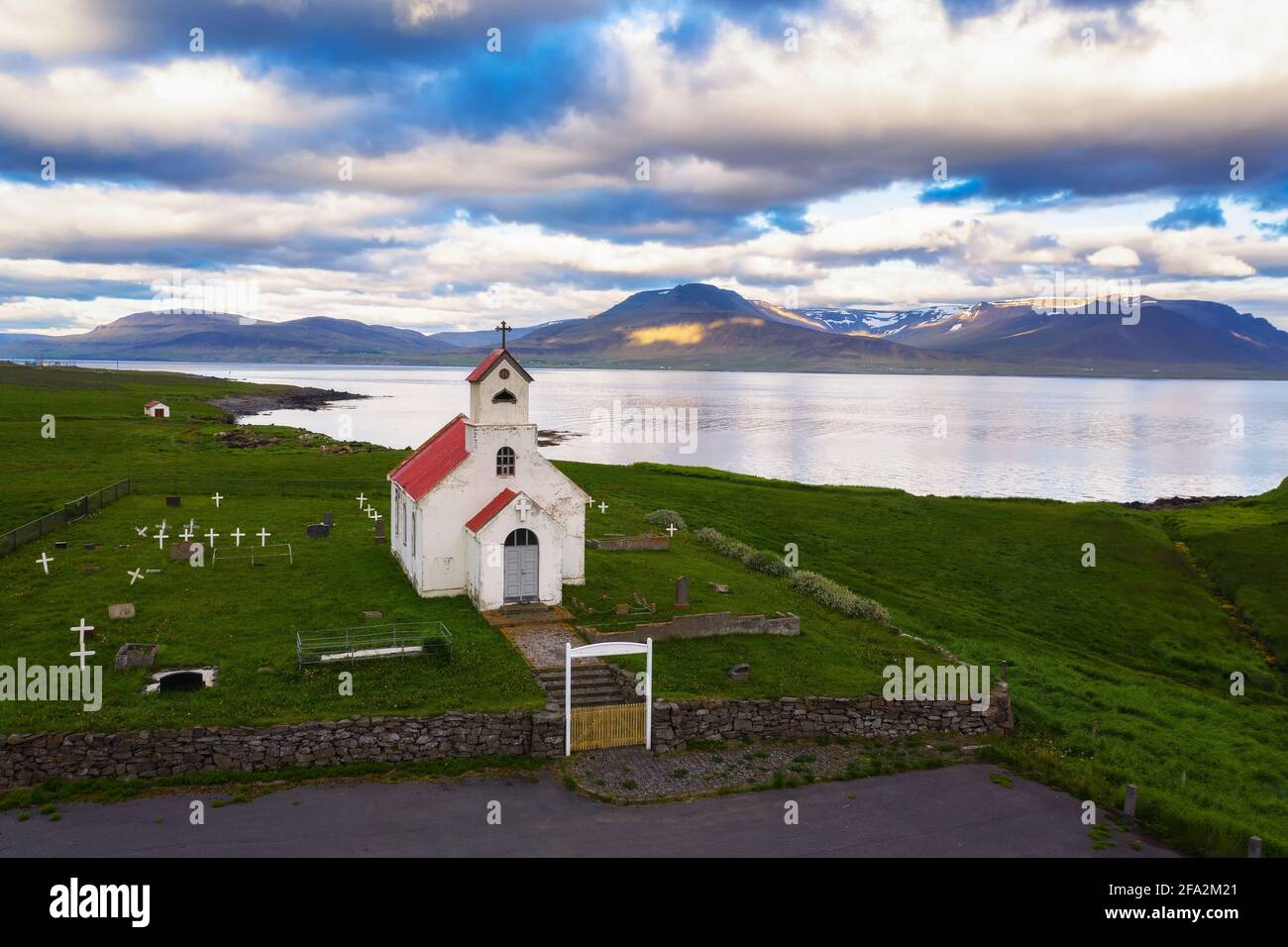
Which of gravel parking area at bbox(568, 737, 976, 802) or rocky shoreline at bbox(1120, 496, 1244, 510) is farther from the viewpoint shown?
rocky shoreline at bbox(1120, 496, 1244, 510)

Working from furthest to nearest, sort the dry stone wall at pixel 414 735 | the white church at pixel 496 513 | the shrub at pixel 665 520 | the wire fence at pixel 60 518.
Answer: the shrub at pixel 665 520 → the wire fence at pixel 60 518 → the white church at pixel 496 513 → the dry stone wall at pixel 414 735

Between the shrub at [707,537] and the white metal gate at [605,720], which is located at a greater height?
the shrub at [707,537]

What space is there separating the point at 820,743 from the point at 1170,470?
11244cm

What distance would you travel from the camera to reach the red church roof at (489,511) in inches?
1273

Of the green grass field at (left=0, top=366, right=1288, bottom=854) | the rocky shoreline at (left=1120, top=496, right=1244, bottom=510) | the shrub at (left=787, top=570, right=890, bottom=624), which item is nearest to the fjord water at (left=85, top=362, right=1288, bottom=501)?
the rocky shoreline at (left=1120, top=496, right=1244, bottom=510)

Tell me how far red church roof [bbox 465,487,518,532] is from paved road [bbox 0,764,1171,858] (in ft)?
40.2

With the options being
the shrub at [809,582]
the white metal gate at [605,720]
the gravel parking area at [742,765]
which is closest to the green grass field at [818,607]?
the shrub at [809,582]

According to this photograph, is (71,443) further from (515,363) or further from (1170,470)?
(1170,470)

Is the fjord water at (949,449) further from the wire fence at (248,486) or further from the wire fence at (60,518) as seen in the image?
the wire fence at (60,518)

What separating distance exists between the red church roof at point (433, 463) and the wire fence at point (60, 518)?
16.9m

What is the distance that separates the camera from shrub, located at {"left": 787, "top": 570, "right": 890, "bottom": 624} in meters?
35.6

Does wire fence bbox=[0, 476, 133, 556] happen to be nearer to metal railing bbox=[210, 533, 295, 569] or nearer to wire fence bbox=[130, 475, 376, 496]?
wire fence bbox=[130, 475, 376, 496]

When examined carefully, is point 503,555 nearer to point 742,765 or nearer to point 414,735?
point 414,735

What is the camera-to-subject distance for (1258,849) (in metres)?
19.0
